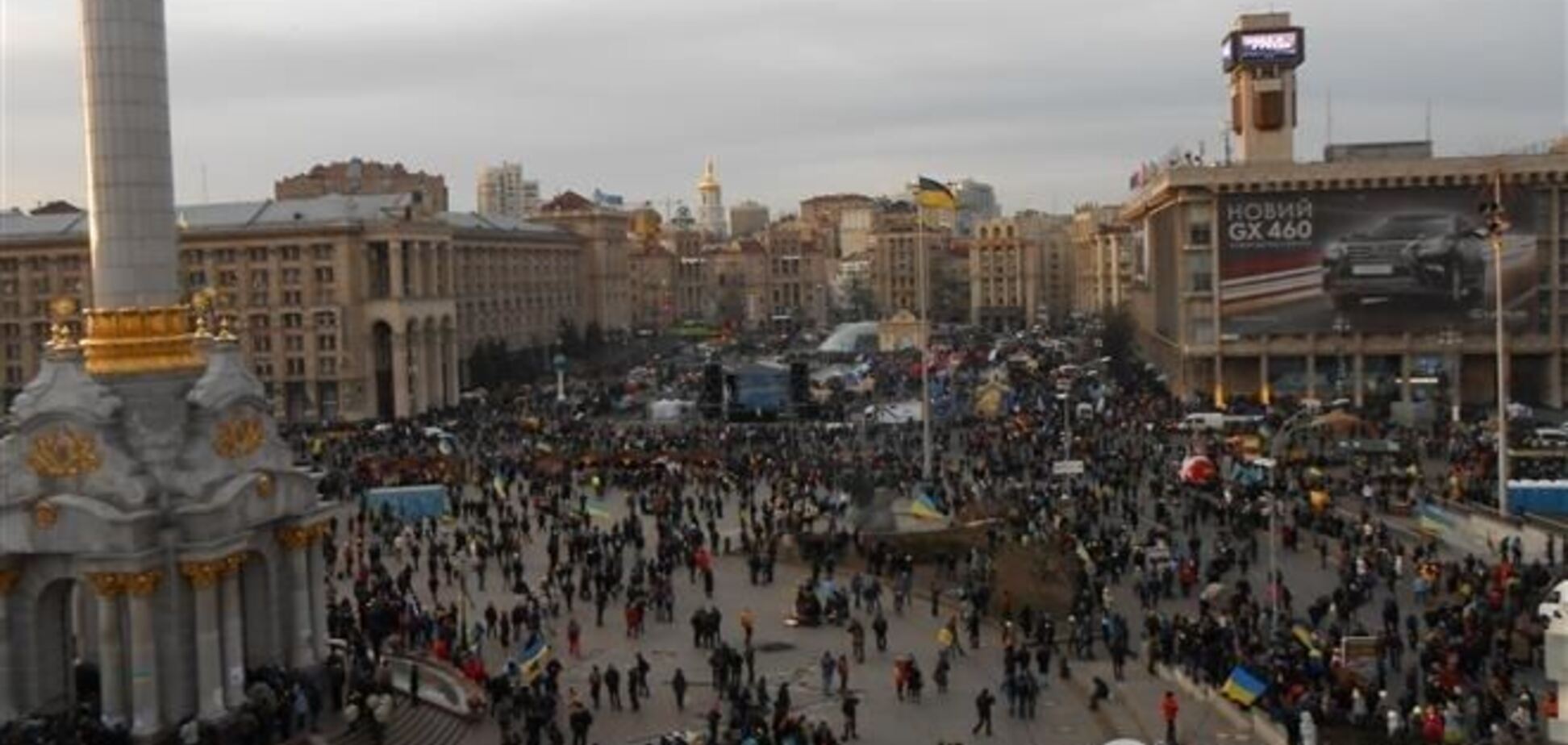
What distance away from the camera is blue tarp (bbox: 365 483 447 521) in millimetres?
46094

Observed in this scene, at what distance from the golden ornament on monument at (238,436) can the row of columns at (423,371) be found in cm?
6111

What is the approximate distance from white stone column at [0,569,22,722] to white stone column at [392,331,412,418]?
62.4m

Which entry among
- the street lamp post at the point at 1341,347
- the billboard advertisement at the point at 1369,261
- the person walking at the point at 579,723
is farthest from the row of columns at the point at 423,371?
the person walking at the point at 579,723

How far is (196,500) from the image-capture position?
2397 cm

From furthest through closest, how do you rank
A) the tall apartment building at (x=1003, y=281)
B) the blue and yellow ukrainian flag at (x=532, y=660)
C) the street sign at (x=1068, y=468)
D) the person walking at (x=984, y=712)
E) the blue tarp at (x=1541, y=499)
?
the tall apartment building at (x=1003, y=281) < the street sign at (x=1068, y=468) < the blue tarp at (x=1541, y=499) < the blue and yellow ukrainian flag at (x=532, y=660) < the person walking at (x=984, y=712)

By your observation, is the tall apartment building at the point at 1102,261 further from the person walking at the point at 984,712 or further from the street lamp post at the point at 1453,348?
the person walking at the point at 984,712

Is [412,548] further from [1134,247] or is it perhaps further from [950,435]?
[1134,247]

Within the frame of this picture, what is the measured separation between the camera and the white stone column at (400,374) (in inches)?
3383

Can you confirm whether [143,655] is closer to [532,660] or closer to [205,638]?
[205,638]

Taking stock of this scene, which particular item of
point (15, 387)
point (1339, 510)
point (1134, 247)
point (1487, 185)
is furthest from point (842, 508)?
point (1134, 247)

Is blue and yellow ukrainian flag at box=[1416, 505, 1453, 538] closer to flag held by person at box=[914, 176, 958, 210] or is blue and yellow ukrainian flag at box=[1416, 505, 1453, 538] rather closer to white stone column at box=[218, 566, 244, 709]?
flag held by person at box=[914, 176, 958, 210]

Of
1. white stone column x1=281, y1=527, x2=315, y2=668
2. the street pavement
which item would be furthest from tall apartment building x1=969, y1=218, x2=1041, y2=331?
white stone column x1=281, y1=527, x2=315, y2=668

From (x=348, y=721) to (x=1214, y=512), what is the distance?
83.8 ft

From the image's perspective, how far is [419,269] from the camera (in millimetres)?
88312
